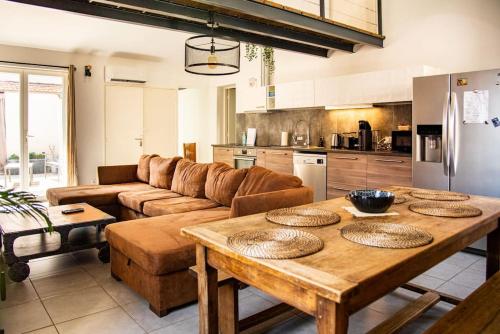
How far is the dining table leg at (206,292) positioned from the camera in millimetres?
1645

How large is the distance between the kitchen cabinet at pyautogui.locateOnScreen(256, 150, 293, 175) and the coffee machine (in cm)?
108

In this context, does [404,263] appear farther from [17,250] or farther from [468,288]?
[17,250]

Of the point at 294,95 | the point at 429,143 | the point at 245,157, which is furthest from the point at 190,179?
the point at 429,143

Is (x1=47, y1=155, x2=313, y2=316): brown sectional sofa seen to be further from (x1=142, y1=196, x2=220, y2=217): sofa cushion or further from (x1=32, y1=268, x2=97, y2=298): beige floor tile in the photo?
(x1=32, y1=268, x2=97, y2=298): beige floor tile

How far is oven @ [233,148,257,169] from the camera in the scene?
6.62 metres

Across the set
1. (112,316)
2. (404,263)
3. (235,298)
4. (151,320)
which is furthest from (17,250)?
(404,263)

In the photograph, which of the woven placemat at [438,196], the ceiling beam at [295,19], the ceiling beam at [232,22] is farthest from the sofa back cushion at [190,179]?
the woven placemat at [438,196]

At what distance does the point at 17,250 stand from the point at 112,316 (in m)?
1.31

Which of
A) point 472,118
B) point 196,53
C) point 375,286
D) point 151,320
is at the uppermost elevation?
point 196,53

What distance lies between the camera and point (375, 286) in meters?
1.20

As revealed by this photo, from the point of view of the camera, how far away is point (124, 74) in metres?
7.35

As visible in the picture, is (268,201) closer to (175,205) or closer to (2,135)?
(175,205)

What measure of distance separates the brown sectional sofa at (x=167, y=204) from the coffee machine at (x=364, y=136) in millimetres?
2127

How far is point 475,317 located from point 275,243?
2.67ft
